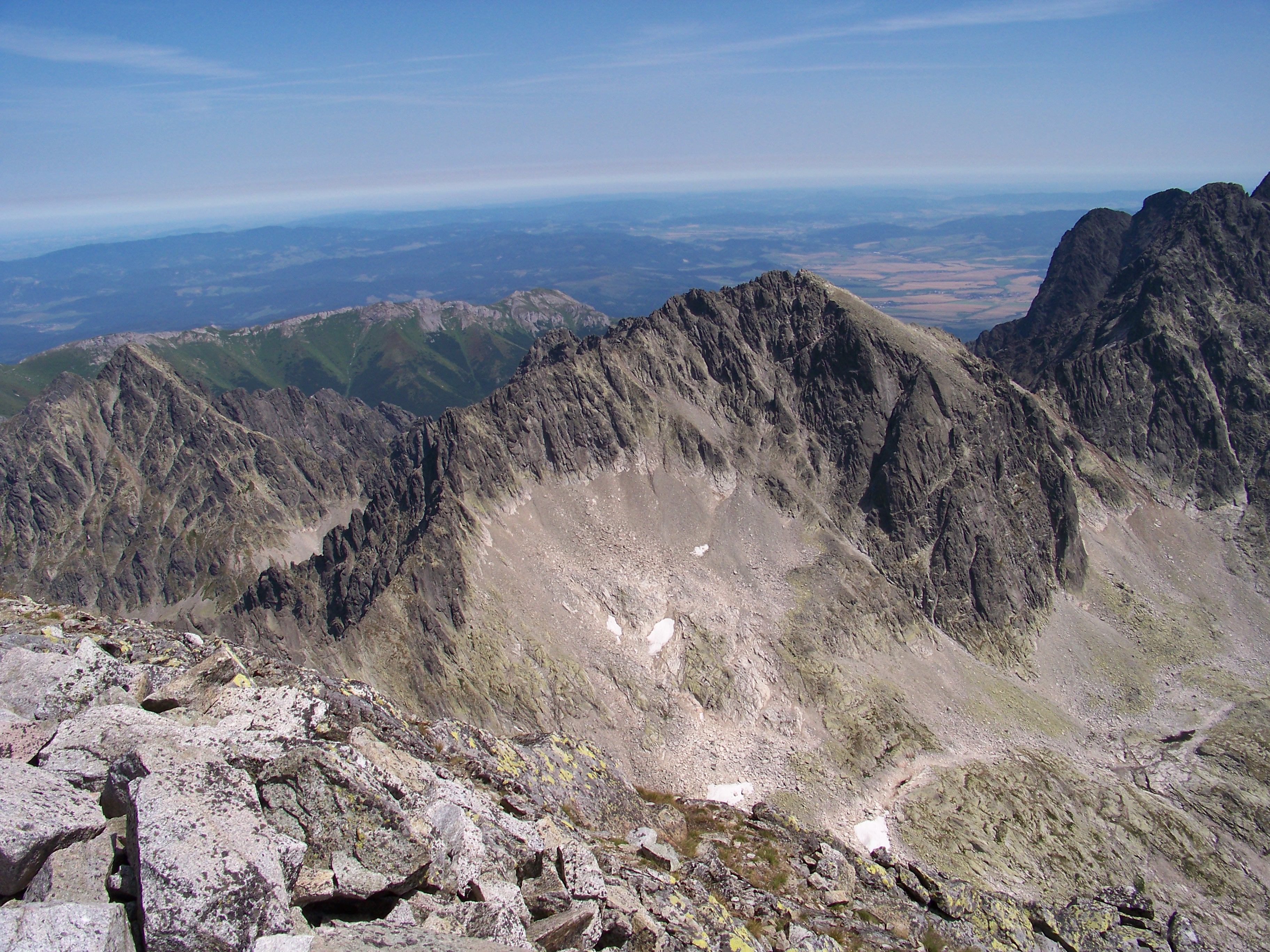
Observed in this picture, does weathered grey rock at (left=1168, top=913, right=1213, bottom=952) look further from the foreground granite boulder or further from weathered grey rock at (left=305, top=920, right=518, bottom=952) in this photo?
weathered grey rock at (left=305, top=920, right=518, bottom=952)

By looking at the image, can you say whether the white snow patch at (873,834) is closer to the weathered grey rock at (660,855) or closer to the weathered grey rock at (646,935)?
the weathered grey rock at (660,855)

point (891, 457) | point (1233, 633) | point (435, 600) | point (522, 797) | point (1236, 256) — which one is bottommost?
point (1233, 633)

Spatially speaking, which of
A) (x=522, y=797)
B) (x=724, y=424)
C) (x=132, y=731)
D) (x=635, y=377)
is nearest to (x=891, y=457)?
(x=724, y=424)

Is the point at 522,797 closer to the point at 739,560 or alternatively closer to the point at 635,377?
the point at 739,560

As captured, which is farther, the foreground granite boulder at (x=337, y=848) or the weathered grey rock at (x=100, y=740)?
the weathered grey rock at (x=100, y=740)

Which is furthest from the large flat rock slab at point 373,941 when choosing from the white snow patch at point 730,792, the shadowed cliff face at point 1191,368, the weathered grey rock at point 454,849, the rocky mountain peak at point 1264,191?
the rocky mountain peak at point 1264,191

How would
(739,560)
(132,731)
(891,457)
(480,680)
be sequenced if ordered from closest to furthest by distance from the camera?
(132,731)
(480,680)
(739,560)
(891,457)
